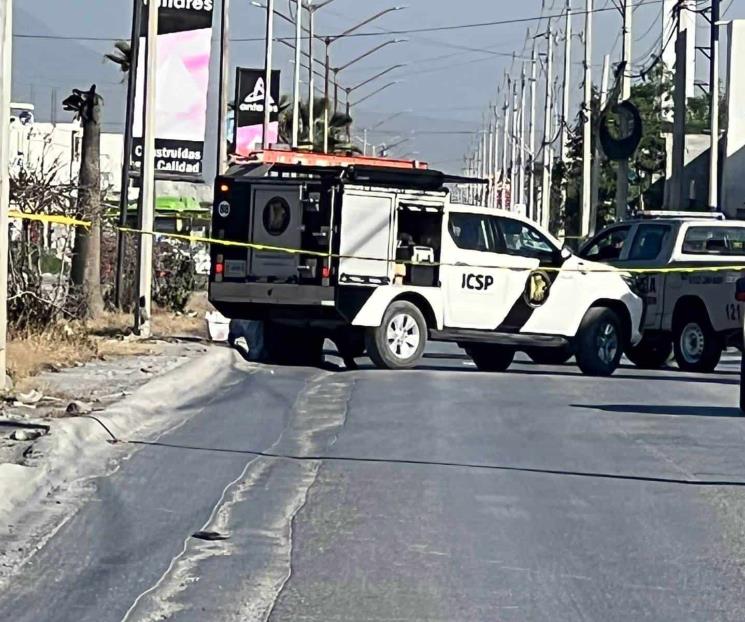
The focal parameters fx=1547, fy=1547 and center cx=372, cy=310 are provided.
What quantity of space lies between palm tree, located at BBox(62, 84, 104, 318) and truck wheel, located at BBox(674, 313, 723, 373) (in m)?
8.16

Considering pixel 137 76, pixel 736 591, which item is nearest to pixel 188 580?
pixel 736 591

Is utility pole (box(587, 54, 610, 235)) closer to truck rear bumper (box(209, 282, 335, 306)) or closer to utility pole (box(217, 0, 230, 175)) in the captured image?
utility pole (box(217, 0, 230, 175))

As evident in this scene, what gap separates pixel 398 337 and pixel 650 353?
519 centimetres

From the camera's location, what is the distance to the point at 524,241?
781 inches

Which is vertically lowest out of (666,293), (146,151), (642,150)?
(666,293)

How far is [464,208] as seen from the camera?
19.5 meters

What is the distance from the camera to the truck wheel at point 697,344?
2069 cm

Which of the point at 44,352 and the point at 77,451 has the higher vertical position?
the point at 44,352

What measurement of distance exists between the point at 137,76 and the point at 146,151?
313 cm

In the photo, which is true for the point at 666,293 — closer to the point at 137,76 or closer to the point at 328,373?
the point at 328,373

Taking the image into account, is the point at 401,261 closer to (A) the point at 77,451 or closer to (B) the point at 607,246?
(B) the point at 607,246

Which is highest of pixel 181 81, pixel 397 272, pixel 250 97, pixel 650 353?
pixel 250 97

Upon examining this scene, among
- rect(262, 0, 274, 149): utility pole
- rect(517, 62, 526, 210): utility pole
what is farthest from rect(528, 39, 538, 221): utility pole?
rect(262, 0, 274, 149): utility pole

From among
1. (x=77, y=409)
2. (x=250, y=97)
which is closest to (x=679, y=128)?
(x=250, y=97)
